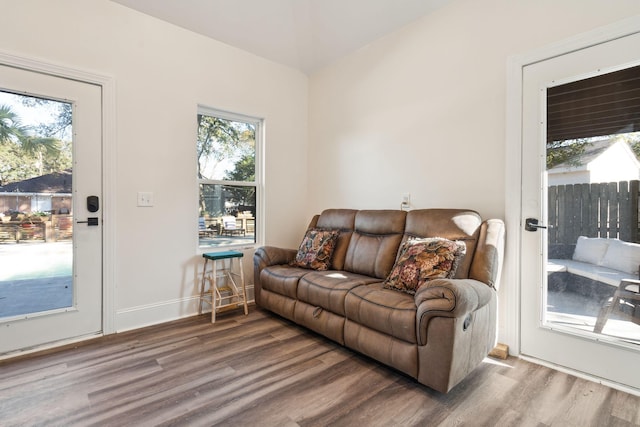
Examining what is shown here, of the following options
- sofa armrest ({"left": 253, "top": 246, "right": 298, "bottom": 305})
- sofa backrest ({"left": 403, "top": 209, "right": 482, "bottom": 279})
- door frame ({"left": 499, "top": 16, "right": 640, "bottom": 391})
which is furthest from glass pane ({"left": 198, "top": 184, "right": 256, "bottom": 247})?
door frame ({"left": 499, "top": 16, "right": 640, "bottom": 391})

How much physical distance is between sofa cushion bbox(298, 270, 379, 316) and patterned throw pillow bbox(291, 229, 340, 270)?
19 cm

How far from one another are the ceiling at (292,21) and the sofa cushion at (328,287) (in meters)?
2.38

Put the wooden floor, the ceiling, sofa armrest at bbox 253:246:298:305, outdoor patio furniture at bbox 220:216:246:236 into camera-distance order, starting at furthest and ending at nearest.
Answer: outdoor patio furniture at bbox 220:216:246:236 < sofa armrest at bbox 253:246:298:305 < the ceiling < the wooden floor

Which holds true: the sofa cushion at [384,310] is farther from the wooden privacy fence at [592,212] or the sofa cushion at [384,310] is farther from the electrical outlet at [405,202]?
the wooden privacy fence at [592,212]

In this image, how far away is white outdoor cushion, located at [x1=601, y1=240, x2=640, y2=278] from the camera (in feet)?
6.10

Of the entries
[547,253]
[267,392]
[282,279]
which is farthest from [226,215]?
[547,253]

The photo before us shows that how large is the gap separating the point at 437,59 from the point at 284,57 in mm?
1750

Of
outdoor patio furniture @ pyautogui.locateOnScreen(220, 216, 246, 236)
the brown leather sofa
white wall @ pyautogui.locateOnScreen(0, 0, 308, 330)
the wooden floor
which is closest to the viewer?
the wooden floor

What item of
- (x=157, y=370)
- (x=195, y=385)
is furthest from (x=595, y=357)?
(x=157, y=370)

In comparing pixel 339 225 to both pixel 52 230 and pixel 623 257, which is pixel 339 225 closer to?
pixel 623 257

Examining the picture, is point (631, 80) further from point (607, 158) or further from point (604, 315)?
point (604, 315)

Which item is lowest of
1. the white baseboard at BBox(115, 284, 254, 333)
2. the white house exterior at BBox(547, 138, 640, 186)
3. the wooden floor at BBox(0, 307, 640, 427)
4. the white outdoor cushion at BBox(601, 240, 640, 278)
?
the wooden floor at BBox(0, 307, 640, 427)

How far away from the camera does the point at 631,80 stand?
6.09ft

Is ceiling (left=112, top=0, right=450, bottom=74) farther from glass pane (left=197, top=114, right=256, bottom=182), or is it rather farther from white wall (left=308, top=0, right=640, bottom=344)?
glass pane (left=197, top=114, right=256, bottom=182)
